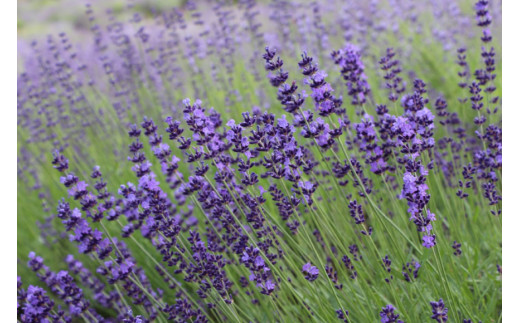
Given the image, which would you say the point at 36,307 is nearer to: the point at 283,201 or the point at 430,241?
the point at 283,201

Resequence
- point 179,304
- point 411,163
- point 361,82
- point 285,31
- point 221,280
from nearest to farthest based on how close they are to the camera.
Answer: point 411,163, point 221,280, point 179,304, point 361,82, point 285,31

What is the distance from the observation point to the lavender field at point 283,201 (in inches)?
81.7

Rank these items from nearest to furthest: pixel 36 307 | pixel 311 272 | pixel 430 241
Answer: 1. pixel 430 241
2. pixel 311 272
3. pixel 36 307

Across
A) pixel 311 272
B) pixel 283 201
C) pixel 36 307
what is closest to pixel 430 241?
pixel 311 272

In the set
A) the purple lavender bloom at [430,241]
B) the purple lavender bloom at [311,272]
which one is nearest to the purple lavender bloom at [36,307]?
the purple lavender bloom at [311,272]

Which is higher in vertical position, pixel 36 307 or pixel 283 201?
pixel 283 201

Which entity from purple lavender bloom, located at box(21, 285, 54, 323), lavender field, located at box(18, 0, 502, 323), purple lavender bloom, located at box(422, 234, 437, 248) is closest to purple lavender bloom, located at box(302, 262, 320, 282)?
lavender field, located at box(18, 0, 502, 323)

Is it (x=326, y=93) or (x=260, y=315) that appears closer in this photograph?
(x=326, y=93)

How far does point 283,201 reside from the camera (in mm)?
2127

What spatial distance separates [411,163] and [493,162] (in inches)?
36.3

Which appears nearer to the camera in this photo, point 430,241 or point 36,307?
point 430,241

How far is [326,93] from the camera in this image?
6.61ft

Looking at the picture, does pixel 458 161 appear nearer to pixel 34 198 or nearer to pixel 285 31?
pixel 285 31

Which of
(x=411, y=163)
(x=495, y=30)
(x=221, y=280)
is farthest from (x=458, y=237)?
(x=495, y=30)
